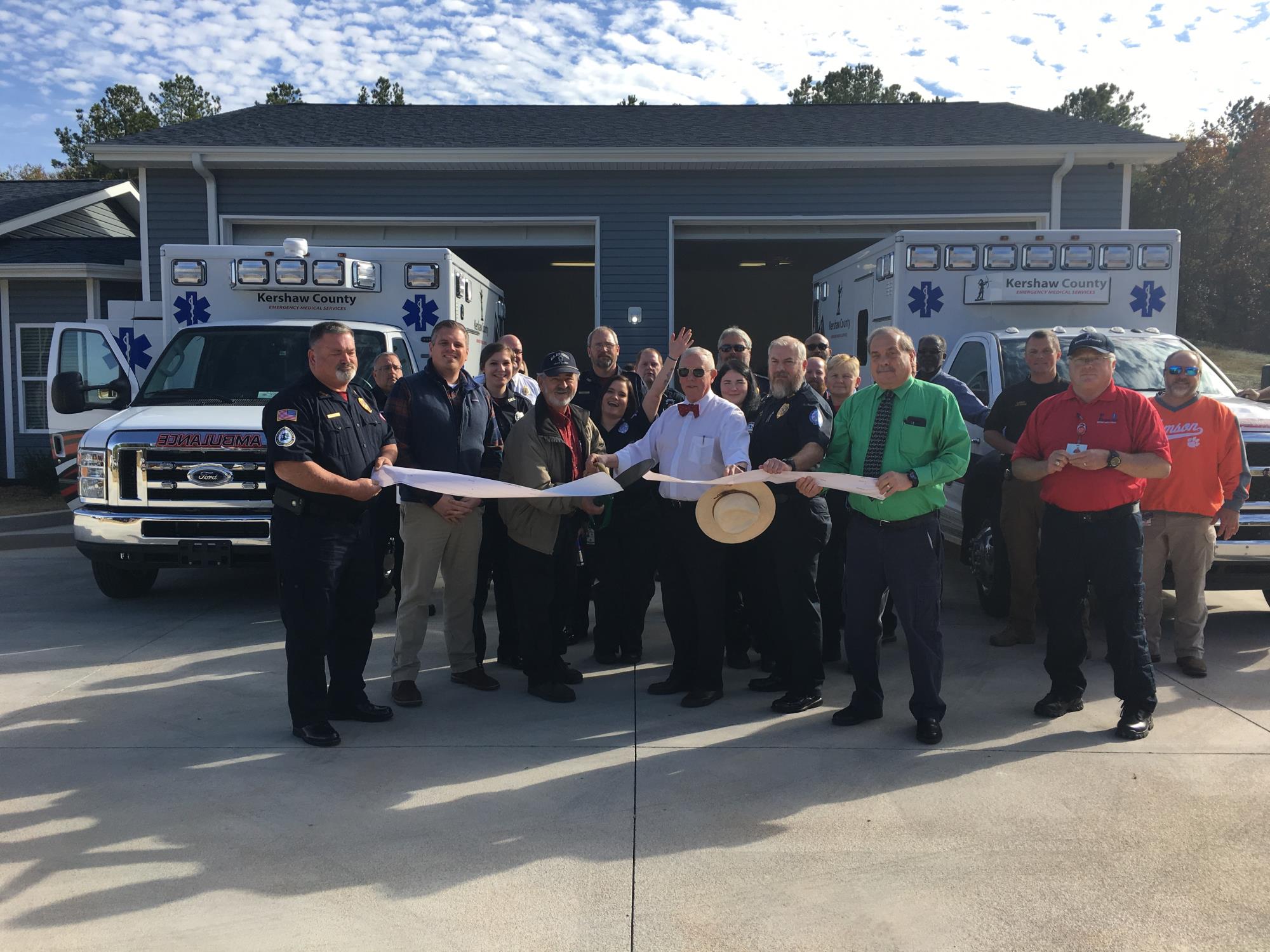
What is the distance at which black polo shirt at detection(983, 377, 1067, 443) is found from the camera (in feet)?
20.5

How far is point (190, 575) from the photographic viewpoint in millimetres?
8781

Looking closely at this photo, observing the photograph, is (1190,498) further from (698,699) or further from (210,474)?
(210,474)

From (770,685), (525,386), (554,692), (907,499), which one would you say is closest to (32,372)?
(525,386)

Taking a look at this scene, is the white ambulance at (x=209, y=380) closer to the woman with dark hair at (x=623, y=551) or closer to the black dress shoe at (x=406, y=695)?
the woman with dark hair at (x=623, y=551)

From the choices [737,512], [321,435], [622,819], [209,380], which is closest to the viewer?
[622,819]

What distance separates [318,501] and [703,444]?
195 cm

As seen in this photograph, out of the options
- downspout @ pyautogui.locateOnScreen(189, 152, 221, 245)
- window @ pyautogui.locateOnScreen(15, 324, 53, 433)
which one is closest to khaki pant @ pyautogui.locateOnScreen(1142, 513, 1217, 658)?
downspout @ pyautogui.locateOnScreen(189, 152, 221, 245)

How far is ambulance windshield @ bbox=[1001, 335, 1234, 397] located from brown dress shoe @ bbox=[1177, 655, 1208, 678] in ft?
7.07

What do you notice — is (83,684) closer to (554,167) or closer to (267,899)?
(267,899)

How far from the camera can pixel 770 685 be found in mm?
5434

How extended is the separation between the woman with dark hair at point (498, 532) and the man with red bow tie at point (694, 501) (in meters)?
0.69

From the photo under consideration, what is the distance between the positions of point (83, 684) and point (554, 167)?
10185 mm

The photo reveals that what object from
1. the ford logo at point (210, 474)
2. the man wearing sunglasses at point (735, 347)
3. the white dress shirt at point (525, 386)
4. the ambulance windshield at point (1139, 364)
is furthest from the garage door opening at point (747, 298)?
the man wearing sunglasses at point (735, 347)

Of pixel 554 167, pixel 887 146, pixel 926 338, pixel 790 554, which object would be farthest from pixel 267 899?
pixel 887 146
